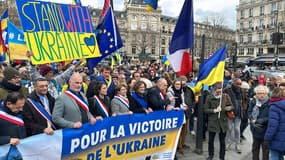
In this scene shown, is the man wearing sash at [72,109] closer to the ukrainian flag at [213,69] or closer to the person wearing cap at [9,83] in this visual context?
the person wearing cap at [9,83]

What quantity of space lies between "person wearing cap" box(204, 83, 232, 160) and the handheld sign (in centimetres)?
255

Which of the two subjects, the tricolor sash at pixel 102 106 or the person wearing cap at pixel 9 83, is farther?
the tricolor sash at pixel 102 106

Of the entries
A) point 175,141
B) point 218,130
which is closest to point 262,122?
point 218,130

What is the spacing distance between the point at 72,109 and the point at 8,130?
2.69ft

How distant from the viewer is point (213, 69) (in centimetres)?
586

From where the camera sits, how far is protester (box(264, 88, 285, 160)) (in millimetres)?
4383

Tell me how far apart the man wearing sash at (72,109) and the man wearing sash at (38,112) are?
5.2 inches

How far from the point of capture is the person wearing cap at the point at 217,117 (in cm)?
573

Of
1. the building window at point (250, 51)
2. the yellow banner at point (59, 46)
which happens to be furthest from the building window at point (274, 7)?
the yellow banner at point (59, 46)

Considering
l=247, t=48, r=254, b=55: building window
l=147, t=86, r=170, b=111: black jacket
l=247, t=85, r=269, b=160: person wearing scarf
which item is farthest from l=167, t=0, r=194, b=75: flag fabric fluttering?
l=247, t=48, r=254, b=55: building window

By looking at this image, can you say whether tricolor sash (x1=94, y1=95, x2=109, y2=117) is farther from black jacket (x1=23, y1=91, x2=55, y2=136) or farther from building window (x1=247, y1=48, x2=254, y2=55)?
building window (x1=247, y1=48, x2=254, y2=55)

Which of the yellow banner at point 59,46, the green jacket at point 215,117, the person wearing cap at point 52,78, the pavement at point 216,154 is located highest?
the yellow banner at point 59,46

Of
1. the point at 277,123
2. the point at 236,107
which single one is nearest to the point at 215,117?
the point at 236,107

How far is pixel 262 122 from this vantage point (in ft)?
16.5
